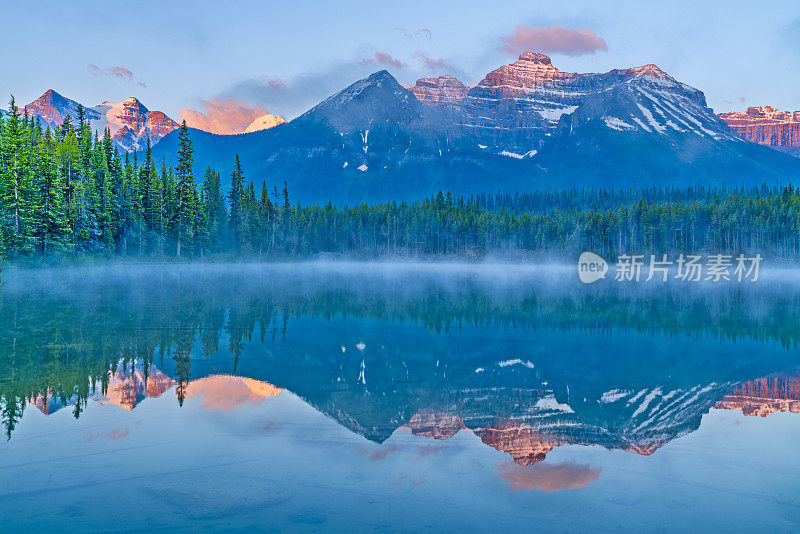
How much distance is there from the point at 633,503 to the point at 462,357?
1203cm

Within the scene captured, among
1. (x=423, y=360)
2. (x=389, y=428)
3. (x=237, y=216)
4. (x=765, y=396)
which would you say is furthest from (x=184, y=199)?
(x=765, y=396)

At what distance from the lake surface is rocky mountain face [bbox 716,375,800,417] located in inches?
4.3

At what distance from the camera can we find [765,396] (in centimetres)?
1623

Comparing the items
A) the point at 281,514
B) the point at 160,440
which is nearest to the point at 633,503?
the point at 281,514

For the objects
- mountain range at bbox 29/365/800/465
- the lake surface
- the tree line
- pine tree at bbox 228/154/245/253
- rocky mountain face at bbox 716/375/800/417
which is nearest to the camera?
the lake surface

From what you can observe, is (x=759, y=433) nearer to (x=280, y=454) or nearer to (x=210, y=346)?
(x=280, y=454)

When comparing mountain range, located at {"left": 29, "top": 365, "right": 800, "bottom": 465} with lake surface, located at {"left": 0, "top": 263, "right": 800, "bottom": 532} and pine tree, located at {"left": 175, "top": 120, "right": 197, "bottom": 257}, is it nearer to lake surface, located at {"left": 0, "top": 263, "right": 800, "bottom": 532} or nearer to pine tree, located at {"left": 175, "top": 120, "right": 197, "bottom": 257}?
lake surface, located at {"left": 0, "top": 263, "right": 800, "bottom": 532}

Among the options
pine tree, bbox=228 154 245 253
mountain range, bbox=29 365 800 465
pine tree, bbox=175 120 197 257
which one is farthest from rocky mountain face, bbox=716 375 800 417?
pine tree, bbox=228 154 245 253

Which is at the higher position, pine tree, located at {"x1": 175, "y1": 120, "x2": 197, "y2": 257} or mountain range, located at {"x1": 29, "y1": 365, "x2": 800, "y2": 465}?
pine tree, located at {"x1": 175, "y1": 120, "x2": 197, "y2": 257}

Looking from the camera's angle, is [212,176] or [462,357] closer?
[462,357]

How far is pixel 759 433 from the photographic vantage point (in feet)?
42.5

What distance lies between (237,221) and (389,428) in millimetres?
109923

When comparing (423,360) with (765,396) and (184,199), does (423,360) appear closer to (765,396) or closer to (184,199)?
(765,396)

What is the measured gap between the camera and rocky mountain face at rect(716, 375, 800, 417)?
14984 mm
